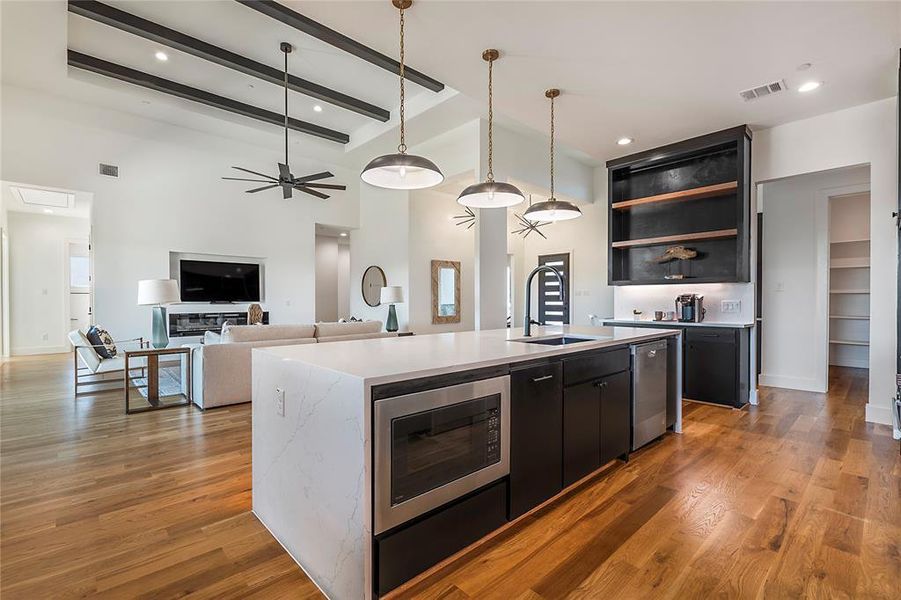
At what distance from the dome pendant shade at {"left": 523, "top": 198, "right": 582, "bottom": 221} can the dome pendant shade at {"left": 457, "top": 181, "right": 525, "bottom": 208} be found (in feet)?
0.96

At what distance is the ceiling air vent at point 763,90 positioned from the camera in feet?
11.3

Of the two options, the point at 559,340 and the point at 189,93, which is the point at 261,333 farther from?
the point at 189,93

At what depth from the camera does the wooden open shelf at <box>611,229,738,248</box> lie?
438cm

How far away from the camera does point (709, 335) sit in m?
4.33

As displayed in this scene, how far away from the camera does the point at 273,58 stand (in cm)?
481

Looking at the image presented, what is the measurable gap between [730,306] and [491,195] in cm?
328

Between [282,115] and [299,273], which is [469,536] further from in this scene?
[299,273]

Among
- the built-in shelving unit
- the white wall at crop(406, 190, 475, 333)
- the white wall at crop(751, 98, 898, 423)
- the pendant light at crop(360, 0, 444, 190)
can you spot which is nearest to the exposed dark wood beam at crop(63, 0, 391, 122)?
the white wall at crop(406, 190, 475, 333)

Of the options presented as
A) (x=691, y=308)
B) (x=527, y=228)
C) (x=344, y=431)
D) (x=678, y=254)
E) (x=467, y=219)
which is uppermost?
(x=467, y=219)

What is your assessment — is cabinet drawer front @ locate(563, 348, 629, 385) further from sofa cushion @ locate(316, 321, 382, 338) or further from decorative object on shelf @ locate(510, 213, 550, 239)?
decorative object on shelf @ locate(510, 213, 550, 239)

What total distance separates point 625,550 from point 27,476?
3.39 m

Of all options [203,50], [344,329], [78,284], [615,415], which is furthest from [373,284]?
[78,284]

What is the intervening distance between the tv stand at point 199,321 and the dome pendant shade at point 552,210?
5896 mm

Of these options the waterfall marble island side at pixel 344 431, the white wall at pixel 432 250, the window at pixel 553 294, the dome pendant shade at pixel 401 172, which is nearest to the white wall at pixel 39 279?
the white wall at pixel 432 250
